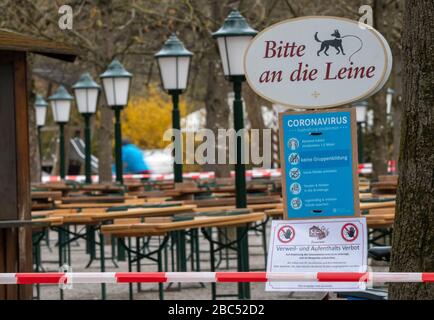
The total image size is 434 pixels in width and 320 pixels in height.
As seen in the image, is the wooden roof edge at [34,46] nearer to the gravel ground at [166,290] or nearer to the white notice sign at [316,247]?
the white notice sign at [316,247]

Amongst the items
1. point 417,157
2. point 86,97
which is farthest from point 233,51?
point 86,97

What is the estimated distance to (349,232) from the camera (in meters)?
8.45

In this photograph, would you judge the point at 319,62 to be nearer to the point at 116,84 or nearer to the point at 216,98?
the point at 116,84

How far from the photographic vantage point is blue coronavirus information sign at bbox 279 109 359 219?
862 cm

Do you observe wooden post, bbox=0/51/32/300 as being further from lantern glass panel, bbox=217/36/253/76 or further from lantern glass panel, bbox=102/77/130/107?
lantern glass panel, bbox=102/77/130/107

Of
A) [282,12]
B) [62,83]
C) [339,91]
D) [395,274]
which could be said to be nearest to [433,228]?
[395,274]

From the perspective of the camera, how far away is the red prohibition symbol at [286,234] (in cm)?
852

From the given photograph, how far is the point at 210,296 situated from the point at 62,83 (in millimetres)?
19079

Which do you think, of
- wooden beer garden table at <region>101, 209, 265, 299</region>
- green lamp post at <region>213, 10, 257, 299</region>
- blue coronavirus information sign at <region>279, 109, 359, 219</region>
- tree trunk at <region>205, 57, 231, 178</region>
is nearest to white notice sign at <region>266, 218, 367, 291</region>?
blue coronavirus information sign at <region>279, 109, 359, 219</region>

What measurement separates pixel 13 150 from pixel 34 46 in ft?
2.50

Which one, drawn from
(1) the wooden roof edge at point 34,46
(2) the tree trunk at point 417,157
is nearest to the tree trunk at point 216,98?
(1) the wooden roof edge at point 34,46

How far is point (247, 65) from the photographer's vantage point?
28.4ft

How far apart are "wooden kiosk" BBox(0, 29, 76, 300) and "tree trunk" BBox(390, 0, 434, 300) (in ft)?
11.9
